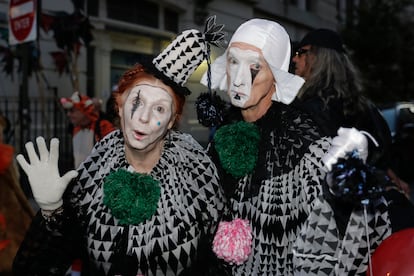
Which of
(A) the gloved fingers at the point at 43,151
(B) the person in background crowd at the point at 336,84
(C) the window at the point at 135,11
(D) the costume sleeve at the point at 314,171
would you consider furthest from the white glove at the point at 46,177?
(C) the window at the point at 135,11

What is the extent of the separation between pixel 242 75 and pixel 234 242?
0.66 m

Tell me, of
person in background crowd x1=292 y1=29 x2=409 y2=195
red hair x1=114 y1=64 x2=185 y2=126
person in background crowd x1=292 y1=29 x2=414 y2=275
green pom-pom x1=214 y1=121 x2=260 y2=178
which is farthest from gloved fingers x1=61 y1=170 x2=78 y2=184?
person in background crowd x1=292 y1=29 x2=409 y2=195

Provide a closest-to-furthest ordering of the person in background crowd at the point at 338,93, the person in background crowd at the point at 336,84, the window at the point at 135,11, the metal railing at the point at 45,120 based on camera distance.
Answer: the person in background crowd at the point at 338,93 → the person in background crowd at the point at 336,84 → the metal railing at the point at 45,120 → the window at the point at 135,11

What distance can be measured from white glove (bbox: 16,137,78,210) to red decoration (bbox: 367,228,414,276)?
1112 millimetres

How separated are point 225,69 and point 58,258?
103 centimetres

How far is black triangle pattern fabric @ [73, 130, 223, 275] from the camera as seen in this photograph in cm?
205

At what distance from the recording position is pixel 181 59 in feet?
7.16

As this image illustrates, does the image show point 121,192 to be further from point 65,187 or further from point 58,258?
point 58,258

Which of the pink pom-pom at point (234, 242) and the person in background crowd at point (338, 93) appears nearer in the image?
the pink pom-pom at point (234, 242)

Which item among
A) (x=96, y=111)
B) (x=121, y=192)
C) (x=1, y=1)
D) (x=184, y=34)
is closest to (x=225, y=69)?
(x=184, y=34)

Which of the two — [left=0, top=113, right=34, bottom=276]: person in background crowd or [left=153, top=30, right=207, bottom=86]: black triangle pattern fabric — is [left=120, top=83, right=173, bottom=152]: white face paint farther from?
[left=0, top=113, right=34, bottom=276]: person in background crowd

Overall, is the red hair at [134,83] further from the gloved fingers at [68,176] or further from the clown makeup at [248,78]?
the gloved fingers at [68,176]

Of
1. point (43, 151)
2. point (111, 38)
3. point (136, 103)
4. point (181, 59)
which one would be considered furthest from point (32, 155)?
point (111, 38)

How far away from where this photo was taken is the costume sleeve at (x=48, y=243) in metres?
2.00
